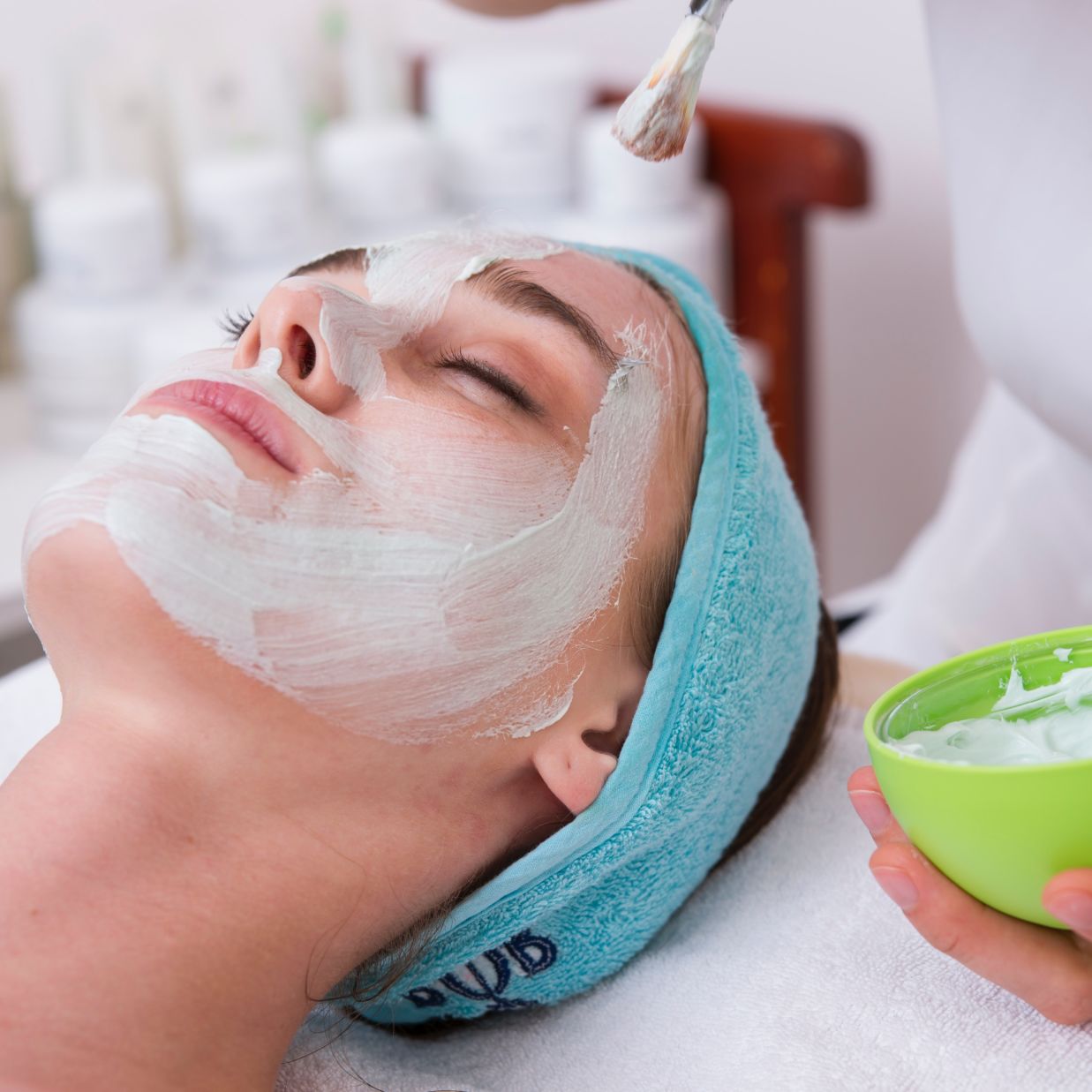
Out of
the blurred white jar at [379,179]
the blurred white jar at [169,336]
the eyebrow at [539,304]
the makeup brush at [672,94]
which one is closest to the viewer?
the makeup brush at [672,94]

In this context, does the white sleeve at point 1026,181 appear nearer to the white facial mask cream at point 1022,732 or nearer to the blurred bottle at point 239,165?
the white facial mask cream at point 1022,732

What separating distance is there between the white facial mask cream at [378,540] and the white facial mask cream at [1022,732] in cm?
21

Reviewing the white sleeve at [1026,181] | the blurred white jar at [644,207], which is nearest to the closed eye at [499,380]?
the white sleeve at [1026,181]

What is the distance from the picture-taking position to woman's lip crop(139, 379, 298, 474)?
76 centimetres

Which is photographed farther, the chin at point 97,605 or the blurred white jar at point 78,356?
the blurred white jar at point 78,356

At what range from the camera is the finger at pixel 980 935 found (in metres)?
0.72

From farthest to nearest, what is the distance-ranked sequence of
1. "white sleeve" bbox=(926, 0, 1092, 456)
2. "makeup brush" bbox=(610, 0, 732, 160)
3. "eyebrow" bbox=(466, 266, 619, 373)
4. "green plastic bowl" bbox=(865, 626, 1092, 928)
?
"white sleeve" bbox=(926, 0, 1092, 456) → "eyebrow" bbox=(466, 266, 619, 373) → "makeup brush" bbox=(610, 0, 732, 160) → "green plastic bowl" bbox=(865, 626, 1092, 928)

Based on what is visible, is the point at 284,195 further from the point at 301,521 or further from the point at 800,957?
the point at 800,957

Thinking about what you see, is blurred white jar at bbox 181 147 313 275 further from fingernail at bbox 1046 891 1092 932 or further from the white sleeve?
fingernail at bbox 1046 891 1092 932

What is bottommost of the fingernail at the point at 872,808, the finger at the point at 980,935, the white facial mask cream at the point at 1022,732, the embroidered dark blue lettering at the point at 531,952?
the embroidered dark blue lettering at the point at 531,952

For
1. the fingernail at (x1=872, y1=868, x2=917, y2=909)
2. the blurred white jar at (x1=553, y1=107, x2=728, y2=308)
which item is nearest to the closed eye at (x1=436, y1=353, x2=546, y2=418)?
the fingernail at (x1=872, y1=868, x2=917, y2=909)

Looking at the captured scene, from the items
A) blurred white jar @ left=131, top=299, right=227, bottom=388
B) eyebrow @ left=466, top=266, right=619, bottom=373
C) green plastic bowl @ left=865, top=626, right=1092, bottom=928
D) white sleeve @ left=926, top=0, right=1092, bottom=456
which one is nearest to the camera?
green plastic bowl @ left=865, top=626, right=1092, bottom=928

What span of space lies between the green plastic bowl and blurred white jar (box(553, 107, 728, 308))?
3.28 feet

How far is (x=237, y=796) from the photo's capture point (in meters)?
0.75
